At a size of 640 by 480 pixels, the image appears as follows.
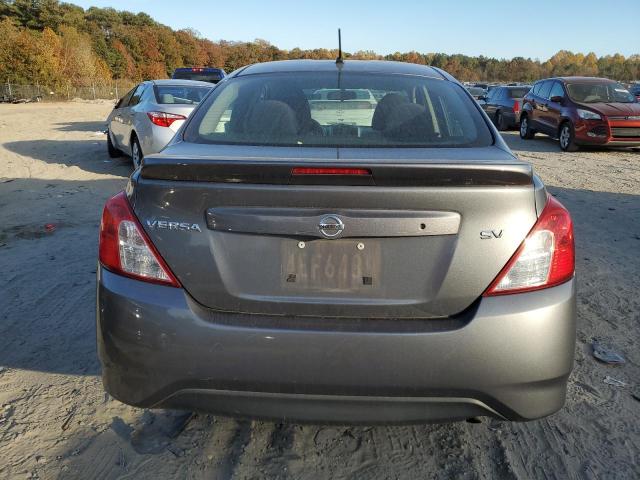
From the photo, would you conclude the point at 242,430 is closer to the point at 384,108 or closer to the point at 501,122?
the point at 384,108

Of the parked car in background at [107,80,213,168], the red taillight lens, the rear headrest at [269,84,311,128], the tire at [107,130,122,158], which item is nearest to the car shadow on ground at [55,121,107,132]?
the tire at [107,130,122,158]

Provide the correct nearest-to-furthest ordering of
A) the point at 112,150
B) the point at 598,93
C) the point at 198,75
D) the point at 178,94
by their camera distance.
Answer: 1. the point at 178,94
2. the point at 112,150
3. the point at 598,93
4. the point at 198,75

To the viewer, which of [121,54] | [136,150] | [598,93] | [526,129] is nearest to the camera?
[136,150]

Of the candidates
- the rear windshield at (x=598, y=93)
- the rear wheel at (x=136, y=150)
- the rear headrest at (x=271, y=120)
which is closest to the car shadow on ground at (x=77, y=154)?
the rear wheel at (x=136, y=150)

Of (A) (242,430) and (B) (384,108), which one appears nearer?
(A) (242,430)

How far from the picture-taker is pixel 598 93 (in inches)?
552

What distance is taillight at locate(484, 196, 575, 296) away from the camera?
2.02m

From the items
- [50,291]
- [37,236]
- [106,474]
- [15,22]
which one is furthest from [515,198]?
[15,22]

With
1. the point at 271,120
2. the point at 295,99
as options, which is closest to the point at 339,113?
the point at 295,99

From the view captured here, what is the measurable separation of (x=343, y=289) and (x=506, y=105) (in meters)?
18.7

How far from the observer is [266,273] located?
202 centimetres

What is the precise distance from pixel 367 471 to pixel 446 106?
183 cm

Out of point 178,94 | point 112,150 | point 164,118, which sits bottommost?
point 112,150

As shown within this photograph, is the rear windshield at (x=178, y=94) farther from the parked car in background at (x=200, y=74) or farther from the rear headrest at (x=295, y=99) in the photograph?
the parked car in background at (x=200, y=74)
